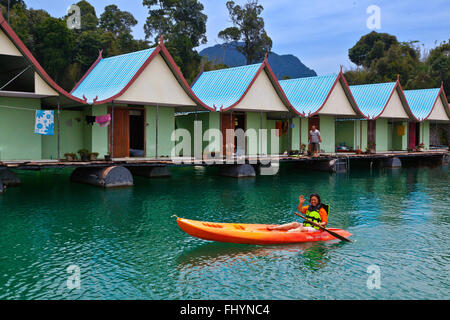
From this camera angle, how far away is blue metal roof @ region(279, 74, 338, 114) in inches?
1219

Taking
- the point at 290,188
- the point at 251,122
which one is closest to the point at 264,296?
the point at 290,188

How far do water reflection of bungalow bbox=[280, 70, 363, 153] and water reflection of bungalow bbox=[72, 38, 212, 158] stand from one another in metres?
9.04

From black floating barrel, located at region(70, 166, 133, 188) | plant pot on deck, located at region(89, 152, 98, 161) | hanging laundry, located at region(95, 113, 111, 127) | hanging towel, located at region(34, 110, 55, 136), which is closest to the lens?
hanging towel, located at region(34, 110, 55, 136)

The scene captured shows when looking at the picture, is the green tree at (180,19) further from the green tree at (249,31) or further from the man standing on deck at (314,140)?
the man standing on deck at (314,140)

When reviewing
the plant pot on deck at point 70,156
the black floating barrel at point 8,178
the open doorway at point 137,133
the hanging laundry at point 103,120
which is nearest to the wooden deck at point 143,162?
the plant pot on deck at point 70,156

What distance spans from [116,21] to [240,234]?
62.1 meters

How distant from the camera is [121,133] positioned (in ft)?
78.8

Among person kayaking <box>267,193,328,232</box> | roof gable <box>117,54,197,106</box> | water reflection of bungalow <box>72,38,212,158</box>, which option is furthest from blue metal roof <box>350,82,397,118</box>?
person kayaking <box>267,193,328,232</box>

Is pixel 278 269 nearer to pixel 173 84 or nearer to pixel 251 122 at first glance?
pixel 173 84

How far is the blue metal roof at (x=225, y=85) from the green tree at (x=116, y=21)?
39867 mm

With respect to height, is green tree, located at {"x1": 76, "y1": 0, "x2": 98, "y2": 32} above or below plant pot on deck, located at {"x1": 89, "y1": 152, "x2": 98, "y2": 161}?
above

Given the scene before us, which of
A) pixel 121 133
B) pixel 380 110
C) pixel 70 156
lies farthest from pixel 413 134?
pixel 70 156

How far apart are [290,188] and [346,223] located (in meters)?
8.21

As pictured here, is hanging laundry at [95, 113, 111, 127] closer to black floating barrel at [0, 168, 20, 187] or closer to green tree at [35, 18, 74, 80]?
black floating barrel at [0, 168, 20, 187]
